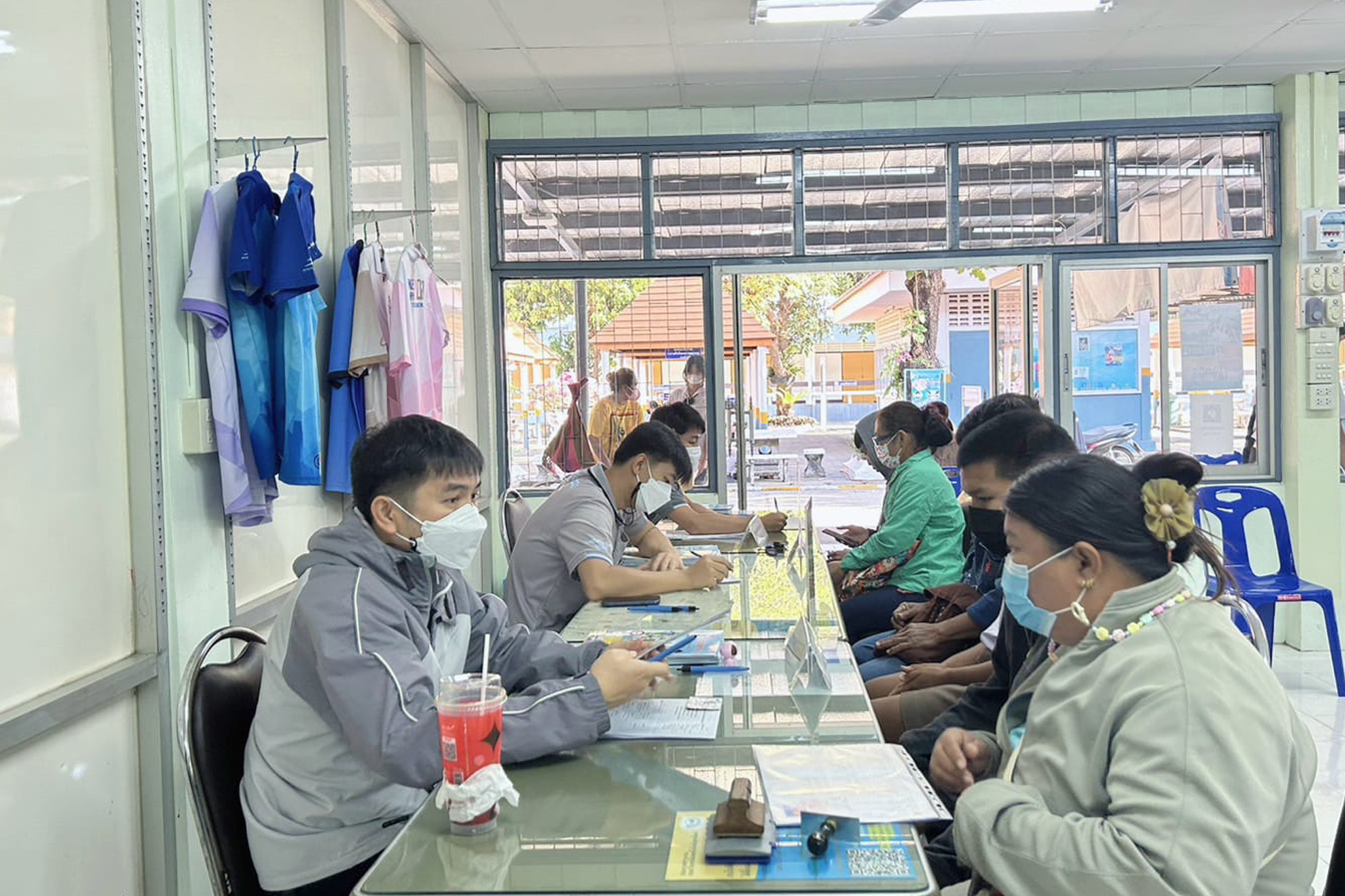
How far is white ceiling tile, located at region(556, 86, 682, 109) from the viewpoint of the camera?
18.1 feet

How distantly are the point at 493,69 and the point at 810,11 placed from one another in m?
1.60

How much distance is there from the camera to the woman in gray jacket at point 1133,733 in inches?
49.8

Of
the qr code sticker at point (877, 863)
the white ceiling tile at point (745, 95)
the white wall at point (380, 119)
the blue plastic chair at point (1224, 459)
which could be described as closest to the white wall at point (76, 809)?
the qr code sticker at point (877, 863)

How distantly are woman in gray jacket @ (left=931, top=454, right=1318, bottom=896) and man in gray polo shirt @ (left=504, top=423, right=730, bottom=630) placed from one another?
167 centimetres

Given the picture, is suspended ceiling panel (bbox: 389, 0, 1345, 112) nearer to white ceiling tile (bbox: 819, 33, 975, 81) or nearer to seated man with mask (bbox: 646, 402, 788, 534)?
white ceiling tile (bbox: 819, 33, 975, 81)

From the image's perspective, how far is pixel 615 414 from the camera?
6.11 meters

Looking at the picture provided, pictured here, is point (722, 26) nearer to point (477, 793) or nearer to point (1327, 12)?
point (1327, 12)

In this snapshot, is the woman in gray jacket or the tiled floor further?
the tiled floor

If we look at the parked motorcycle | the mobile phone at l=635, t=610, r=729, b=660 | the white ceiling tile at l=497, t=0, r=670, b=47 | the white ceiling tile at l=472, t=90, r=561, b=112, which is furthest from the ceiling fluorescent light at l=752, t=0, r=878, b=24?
the parked motorcycle

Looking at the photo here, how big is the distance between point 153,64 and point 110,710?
1.49 metres

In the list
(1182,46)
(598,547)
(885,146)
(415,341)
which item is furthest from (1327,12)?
(415,341)

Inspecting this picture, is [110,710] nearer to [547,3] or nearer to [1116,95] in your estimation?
[547,3]

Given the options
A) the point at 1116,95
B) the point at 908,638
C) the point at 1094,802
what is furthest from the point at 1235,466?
the point at 1094,802

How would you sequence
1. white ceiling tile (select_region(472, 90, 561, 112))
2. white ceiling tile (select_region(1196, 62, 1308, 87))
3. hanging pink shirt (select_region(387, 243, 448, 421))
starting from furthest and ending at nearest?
white ceiling tile (select_region(472, 90, 561, 112)), white ceiling tile (select_region(1196, 62, 1308, 87)), hanging pink shirt (select_region(387, 243, 448, 421))
